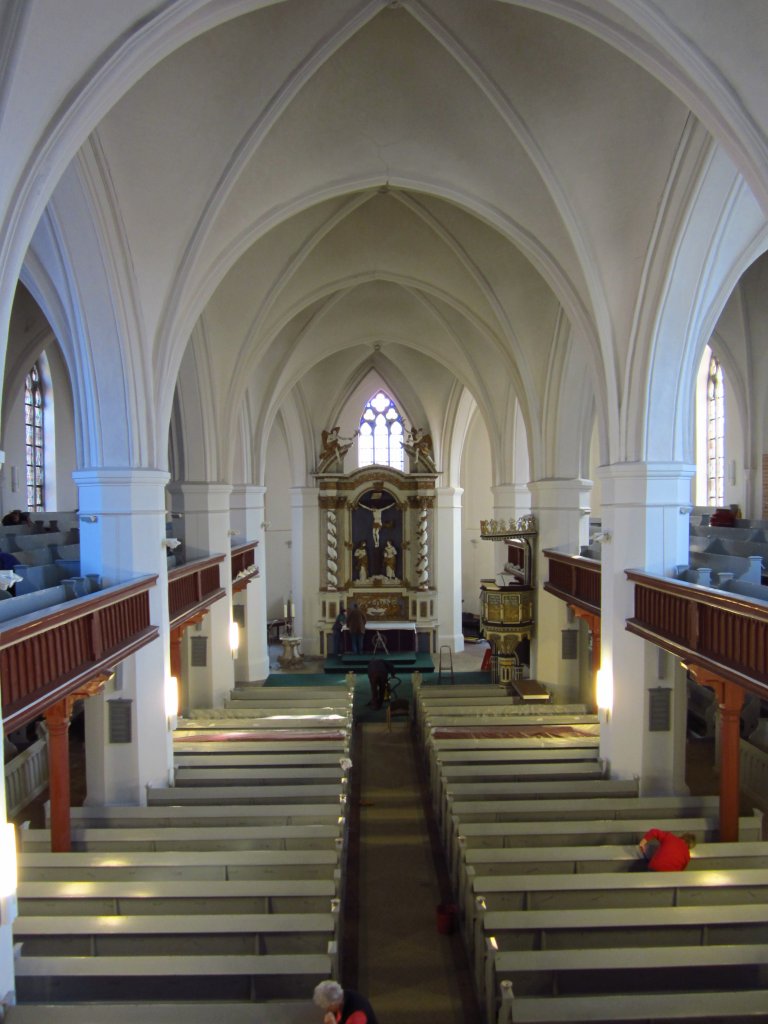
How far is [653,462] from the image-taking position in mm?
11117

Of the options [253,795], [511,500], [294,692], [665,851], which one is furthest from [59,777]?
[511,500]

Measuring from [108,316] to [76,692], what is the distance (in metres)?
4.94

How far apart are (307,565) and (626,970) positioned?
64.6 feet

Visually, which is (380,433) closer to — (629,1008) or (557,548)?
(557,548)

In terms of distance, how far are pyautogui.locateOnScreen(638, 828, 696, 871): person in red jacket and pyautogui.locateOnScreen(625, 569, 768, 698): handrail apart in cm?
178

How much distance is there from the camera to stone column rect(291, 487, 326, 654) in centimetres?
2552

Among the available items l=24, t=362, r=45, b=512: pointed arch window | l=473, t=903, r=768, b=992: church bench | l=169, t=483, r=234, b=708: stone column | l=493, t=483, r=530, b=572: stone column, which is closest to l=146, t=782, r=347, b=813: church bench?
l=473, t=903, r=768, b=992: church bench

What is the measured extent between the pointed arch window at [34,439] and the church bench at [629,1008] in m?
17.4

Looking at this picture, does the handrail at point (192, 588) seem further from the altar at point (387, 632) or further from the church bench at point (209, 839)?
the altar at point (387, 632)

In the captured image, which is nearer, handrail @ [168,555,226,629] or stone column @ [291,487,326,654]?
handrail @ [168,555,226,629]

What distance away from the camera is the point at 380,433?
27.1 meters

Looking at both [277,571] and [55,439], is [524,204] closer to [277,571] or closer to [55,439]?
[55,439]

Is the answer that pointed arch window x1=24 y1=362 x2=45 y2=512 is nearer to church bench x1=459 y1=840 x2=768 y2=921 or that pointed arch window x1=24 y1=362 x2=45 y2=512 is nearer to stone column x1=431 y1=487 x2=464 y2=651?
stone column x1=431 y1=487 x2=464 y2=651

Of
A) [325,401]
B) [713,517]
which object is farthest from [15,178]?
[325,401]
